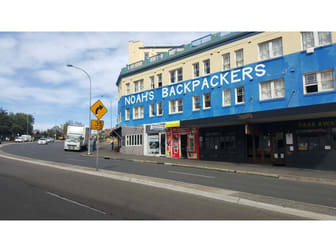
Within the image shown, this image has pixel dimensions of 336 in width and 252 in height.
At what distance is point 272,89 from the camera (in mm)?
18531

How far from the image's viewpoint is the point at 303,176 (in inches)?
523

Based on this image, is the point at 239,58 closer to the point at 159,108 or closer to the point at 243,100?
the point at 243,100

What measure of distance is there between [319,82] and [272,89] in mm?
3097

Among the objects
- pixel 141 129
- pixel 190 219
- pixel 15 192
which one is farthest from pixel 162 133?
pixel 190 219

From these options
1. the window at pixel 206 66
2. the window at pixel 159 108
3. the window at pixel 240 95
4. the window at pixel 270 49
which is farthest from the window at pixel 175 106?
the window at pixel 270 49

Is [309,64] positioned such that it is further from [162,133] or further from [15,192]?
[15,192]

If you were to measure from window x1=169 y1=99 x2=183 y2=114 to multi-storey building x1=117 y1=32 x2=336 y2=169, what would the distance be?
10 centimetres

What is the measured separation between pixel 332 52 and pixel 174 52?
48.4 feet

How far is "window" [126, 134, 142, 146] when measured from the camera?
93.8 ft

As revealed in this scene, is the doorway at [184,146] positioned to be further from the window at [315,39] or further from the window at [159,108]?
the window at [315,39]

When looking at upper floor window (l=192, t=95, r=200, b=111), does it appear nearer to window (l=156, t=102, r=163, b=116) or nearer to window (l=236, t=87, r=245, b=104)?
window (l=236, t=87, r=245, b=104)

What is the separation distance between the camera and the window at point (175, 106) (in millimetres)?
25052

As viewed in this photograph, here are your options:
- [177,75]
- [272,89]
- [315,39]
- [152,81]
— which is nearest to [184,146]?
[177,75]

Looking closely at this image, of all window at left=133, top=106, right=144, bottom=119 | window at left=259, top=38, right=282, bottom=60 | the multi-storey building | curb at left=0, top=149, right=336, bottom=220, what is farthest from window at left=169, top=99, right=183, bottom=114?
curb at left=0, top=149, right=336, bottom=220
